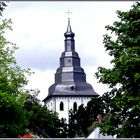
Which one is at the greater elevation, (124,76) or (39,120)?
(39,120)

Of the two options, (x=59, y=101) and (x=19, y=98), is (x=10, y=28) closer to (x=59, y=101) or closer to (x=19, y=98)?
(x=19, y=98)

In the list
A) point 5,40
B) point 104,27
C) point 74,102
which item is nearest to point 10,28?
point 5,40

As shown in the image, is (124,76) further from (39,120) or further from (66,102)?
(66,102)

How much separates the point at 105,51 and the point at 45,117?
Answer: 233 ft

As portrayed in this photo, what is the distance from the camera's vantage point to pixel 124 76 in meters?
37.0

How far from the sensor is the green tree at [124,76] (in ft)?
119

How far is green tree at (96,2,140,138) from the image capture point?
36.2m

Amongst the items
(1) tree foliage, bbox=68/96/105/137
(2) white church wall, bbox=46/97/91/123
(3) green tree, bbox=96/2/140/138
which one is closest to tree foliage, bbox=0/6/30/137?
(3) green tree, bbox=96/2/140/138

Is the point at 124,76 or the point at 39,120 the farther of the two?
the point at 39,120

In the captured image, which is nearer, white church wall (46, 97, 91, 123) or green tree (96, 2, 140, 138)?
green tree (96, 2, 140, 138)

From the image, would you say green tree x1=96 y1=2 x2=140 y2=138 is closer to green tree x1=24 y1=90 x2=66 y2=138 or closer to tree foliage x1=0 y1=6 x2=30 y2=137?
tree foliage x1=0 y1=6 x2=30 y2=137

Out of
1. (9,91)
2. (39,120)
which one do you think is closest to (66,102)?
(39,120)

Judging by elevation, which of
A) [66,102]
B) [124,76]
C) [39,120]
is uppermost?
[66,102]

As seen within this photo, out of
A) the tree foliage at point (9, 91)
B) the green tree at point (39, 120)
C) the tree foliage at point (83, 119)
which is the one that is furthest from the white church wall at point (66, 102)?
the tree foliage at point (9, 91)
